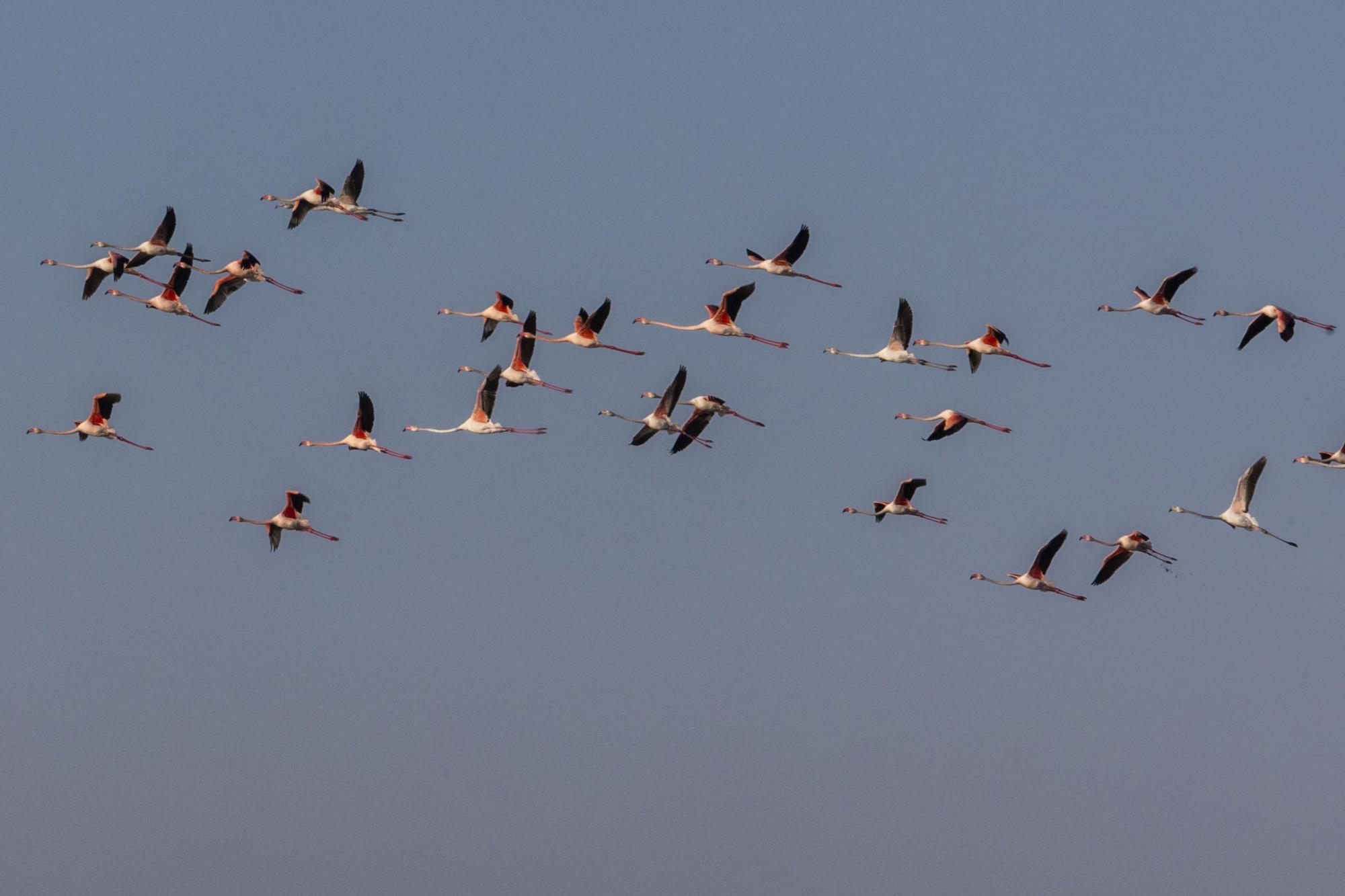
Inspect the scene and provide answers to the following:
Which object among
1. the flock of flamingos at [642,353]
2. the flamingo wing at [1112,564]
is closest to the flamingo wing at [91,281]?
the flock of flamingos at [642,353]

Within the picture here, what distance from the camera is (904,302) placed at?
4438cm

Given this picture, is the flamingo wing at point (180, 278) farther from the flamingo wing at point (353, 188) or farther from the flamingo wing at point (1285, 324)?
the flamingo wing at point (1285, 324)

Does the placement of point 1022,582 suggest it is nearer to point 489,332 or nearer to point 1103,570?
point 1103,570

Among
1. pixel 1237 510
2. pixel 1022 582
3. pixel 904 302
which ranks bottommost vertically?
pixel 1022 582

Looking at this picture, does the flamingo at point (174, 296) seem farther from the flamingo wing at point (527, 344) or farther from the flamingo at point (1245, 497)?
the flamingo at point (1245, 497)

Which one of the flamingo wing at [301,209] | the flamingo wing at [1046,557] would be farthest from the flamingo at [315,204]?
the flamingo wing at [1046,557]

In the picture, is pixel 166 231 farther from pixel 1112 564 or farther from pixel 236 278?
pixel 1112 564

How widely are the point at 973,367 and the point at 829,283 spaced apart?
3702mm

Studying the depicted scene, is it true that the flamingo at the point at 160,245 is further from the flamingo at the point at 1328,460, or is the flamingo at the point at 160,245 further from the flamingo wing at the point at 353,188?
the flamingo at the point at 1328,460

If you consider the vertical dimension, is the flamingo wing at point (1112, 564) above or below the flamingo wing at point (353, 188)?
below

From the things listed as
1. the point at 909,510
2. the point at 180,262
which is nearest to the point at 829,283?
the point at 909,510

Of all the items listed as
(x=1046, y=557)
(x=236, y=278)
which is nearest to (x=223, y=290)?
(x=236, y=278)

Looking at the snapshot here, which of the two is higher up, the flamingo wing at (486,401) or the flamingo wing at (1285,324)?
the flamingo wing at (1285,324)

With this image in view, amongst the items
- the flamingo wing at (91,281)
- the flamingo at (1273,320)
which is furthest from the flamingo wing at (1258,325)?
the flamingo wing at (91,281)
